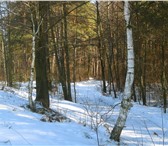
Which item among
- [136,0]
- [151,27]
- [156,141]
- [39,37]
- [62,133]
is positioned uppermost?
[136,0]

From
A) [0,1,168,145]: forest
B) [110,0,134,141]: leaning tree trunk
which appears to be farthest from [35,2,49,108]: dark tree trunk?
[110,0,134,141]: leaning tree trunk

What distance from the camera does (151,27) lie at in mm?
17625

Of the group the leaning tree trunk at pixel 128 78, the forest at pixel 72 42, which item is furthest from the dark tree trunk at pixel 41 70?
the leaning tree trunk at pixel 128 78

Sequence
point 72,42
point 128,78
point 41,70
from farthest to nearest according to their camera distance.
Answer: point 72,42 → point 41,70 → point 128,78

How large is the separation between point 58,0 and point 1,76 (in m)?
25.9

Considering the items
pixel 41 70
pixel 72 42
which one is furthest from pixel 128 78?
pixel 72 42

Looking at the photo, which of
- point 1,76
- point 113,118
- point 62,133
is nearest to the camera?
point 62,133

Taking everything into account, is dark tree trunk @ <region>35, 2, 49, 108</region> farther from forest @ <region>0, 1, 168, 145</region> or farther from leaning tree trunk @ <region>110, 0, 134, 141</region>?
leaning tree trunk @ <region>110, 0, 134, 141</region>

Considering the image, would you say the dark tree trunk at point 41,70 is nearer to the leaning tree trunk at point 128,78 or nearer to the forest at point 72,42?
the forest at point 72,42

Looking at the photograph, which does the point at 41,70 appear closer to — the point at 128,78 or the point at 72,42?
the point at 128,78

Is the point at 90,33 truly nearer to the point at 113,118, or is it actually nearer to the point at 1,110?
the point at 113,118

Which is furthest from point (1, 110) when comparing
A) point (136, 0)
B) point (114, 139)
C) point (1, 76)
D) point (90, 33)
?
point (1, 76)

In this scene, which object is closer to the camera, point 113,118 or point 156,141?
point 156,141

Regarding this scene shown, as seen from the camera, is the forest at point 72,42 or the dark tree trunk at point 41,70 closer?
the forest at point 72,42
